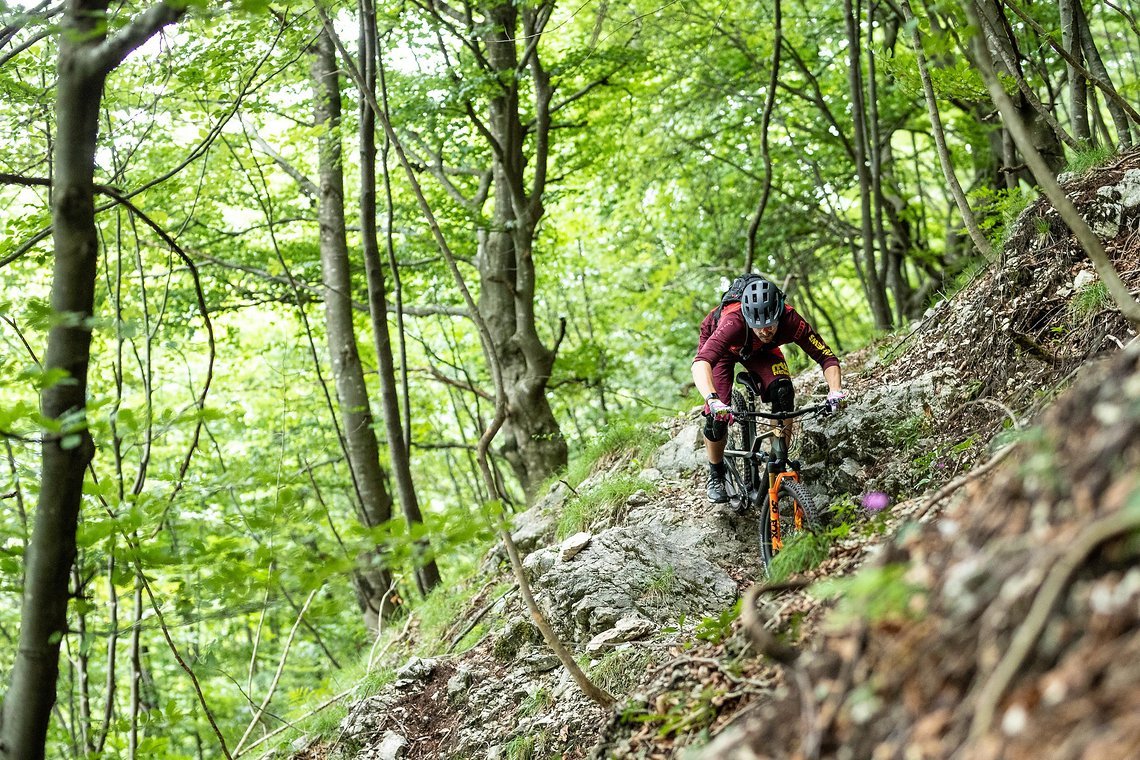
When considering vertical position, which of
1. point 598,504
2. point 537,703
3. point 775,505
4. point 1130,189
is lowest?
point 537,703

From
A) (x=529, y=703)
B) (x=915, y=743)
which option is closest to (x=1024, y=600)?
(x=915, y=743)

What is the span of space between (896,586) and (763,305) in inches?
161

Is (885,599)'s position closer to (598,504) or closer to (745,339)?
(745,339)

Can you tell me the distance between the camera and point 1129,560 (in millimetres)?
1858

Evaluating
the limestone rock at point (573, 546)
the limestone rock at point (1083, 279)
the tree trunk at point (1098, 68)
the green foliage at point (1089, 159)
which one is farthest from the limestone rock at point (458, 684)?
the tree trunk at point (1098, 68)

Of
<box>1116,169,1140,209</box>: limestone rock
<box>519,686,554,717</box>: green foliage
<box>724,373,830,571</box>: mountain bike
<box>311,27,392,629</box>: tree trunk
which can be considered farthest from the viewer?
<box>311,27,392,629</box>: tree trunk

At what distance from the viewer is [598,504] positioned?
812 cm

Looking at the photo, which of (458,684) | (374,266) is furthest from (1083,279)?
(374,266)

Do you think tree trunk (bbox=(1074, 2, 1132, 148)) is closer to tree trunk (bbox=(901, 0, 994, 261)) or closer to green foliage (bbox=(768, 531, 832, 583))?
tree trunk (bbox=(901, 0, 994, 261))

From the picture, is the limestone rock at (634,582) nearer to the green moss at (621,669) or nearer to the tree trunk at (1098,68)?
the green moss at (621,669)

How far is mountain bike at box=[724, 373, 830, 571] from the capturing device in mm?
5832

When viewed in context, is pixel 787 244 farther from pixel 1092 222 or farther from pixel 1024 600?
pixel 1024 600

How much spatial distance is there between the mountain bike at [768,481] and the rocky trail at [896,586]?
269mm

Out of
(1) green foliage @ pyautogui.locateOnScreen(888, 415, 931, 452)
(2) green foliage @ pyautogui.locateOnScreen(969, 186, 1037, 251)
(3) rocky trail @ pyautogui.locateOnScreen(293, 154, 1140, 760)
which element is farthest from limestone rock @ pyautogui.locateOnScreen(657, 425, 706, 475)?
(2) green foliage @ pyautogui.locateOnScreen(969, 186, 1037, 251)
